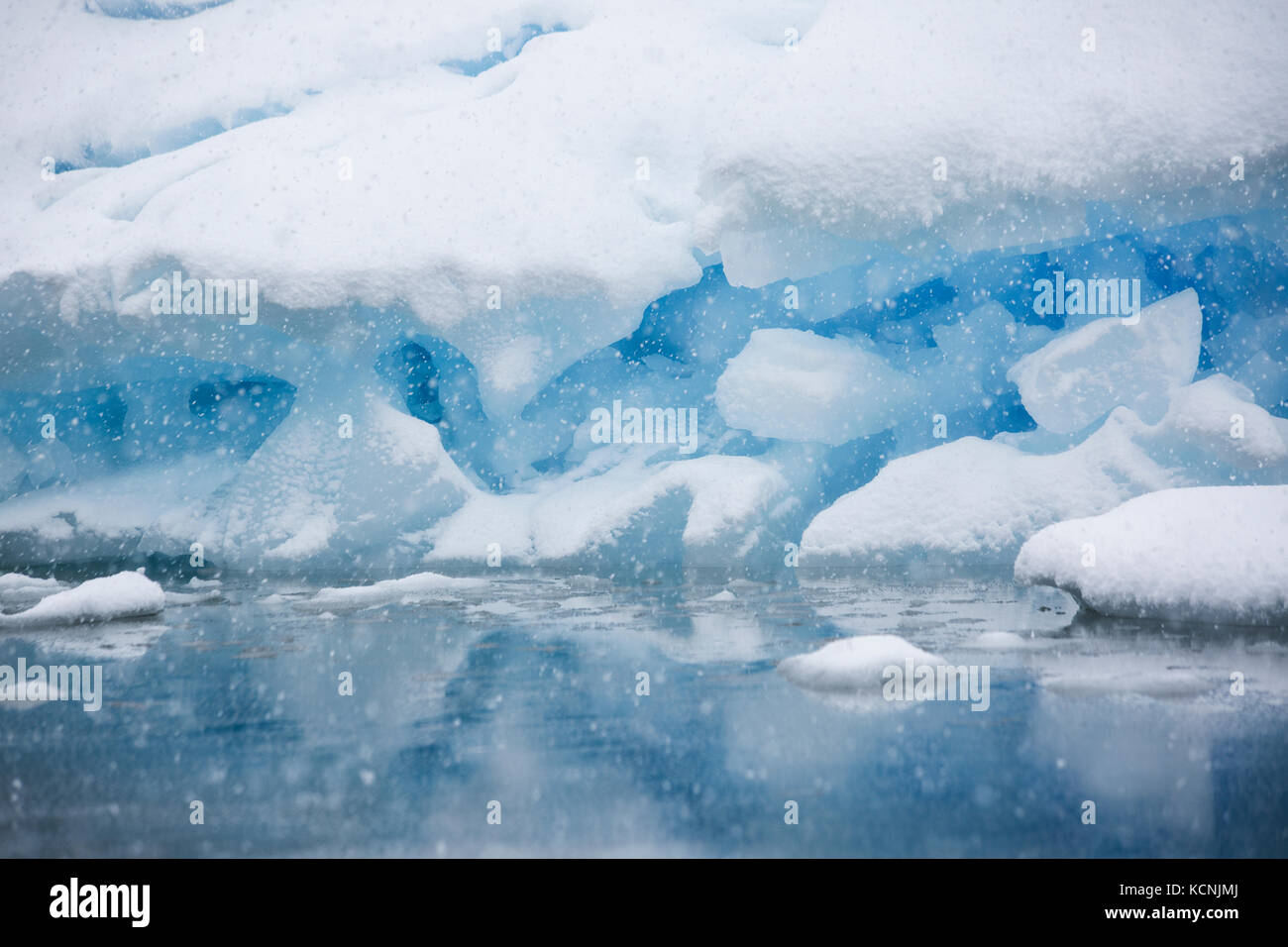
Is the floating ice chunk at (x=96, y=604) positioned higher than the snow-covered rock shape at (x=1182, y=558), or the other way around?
the snow-covered rock shape at (x=1182, y=558)

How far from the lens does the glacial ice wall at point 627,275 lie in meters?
7.93

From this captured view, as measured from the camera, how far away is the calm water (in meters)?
2.46

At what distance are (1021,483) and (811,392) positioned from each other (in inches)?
76.6

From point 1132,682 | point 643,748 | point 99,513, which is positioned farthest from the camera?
point 99,513

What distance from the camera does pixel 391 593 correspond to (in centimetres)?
758

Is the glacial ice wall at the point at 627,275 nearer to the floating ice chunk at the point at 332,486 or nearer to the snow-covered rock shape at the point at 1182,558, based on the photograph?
the floating ice chunk at the point at 332,486

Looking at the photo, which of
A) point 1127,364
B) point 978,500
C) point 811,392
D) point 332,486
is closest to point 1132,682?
point 978,500

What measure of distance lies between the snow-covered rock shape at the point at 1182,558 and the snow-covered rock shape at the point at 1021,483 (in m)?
2.05

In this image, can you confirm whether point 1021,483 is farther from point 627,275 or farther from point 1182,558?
point 627,275

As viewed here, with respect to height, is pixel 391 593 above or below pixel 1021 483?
below

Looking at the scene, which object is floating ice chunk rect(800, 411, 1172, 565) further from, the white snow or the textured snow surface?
the white snow

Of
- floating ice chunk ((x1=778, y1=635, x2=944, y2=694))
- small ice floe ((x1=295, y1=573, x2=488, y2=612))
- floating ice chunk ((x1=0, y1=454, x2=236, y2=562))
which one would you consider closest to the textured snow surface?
small ice floe ((x1=295, y1=573, x2=488, y2=612))

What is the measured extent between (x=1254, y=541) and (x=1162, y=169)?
142 inches

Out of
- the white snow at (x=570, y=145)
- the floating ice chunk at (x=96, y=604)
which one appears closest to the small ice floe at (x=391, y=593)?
the floating ice chunk at (x=96, y=604)
